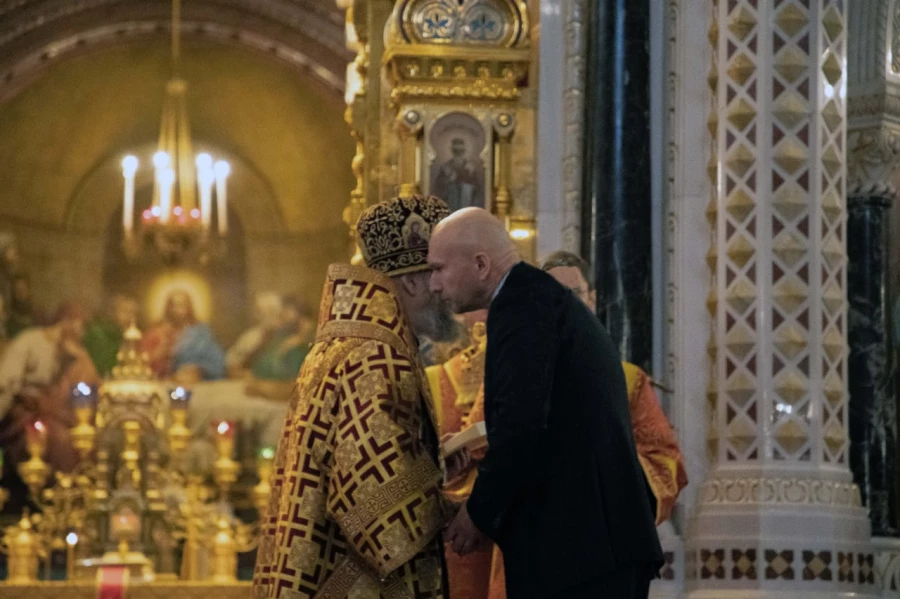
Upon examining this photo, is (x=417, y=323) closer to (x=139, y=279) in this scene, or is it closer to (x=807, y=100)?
(x=807, y=100)

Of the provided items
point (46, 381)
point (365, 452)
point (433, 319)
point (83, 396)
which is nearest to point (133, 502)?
point (83, 396)

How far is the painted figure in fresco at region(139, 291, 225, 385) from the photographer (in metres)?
15.1

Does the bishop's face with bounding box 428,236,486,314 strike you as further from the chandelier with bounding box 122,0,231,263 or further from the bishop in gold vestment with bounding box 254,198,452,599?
the chandelier with bounding box 122,0,231,263

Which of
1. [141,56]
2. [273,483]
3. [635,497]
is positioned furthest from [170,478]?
[635,497]

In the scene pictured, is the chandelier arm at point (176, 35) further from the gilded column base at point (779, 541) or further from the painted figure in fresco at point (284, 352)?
the gilded column base at point (779, 541)

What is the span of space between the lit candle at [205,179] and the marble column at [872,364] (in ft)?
23.3

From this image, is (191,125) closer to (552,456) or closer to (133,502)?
(133,502)

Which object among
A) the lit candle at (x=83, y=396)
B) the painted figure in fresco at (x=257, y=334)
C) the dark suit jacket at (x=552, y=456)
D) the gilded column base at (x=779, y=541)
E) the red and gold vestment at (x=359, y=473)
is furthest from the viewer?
the painted figure in fresco at (x=257, y=334)

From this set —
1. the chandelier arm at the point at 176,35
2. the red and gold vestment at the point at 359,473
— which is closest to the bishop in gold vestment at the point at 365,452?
the red and gold vestment at the point at 359,473

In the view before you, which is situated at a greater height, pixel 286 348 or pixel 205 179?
pixel 205 179

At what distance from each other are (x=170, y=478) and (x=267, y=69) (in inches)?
200

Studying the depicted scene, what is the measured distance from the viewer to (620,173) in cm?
755

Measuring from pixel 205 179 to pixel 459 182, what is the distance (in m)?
7.36

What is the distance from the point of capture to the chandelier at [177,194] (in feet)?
47.1
